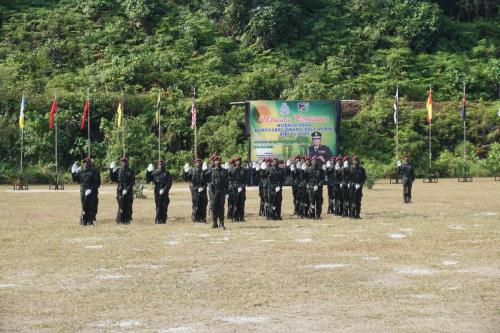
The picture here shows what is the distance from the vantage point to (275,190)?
79.5 ft

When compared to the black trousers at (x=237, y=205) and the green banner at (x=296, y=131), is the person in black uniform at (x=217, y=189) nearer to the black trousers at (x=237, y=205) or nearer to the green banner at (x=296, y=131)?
the black trousers at (x=237, y=205)

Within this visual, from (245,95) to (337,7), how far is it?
62.2ft

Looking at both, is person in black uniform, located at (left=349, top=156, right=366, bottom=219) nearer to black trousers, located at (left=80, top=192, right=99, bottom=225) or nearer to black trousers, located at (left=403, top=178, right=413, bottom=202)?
black trousers, located at (left=403, top=178, right=413, bottom=202)

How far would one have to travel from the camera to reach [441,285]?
11766 millimetres

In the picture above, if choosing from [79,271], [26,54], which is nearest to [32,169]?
[26,54]

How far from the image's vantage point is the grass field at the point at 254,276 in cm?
965

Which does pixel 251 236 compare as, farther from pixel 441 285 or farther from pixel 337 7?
pixel 337 7

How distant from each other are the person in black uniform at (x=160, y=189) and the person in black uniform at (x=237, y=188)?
176 cm

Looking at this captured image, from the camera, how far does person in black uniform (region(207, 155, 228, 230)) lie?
2084 cm

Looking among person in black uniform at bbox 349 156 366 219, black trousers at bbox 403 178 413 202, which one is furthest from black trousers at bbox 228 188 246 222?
black trousers at bbox 403 178 413 202

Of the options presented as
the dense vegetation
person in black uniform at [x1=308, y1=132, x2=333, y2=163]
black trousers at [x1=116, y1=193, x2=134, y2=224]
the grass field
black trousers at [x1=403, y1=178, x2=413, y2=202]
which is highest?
the dense vegetation

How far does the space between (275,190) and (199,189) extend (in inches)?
102

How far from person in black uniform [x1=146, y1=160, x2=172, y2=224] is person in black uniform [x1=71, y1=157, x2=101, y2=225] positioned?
150 cm

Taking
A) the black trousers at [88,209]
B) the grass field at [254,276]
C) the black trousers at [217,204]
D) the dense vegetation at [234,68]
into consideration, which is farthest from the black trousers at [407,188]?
the dense vegetation at [234,68]
